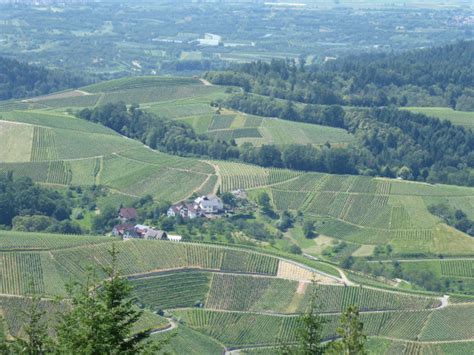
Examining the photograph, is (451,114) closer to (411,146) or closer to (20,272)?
(411,146)

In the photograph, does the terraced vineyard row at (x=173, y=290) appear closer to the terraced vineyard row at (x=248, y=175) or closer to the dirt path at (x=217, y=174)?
the dirt path at (x=217, y=174)

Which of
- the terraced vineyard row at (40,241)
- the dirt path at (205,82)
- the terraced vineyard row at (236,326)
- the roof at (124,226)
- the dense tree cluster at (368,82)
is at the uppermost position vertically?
the terraced vineyard row at (40,241)

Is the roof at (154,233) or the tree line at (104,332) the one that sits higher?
the tree line at (104,332)

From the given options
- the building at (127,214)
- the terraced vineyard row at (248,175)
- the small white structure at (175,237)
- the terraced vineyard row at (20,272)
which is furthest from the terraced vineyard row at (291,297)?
the terraced vineyard row at (248,175)

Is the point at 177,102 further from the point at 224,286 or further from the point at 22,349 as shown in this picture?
the point at 22,349

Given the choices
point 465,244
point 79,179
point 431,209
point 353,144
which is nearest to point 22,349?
point 465,244

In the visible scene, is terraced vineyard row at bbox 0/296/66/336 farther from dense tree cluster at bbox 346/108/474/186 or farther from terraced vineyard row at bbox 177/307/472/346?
dense tree cluster at bbox 346/108/474/186
